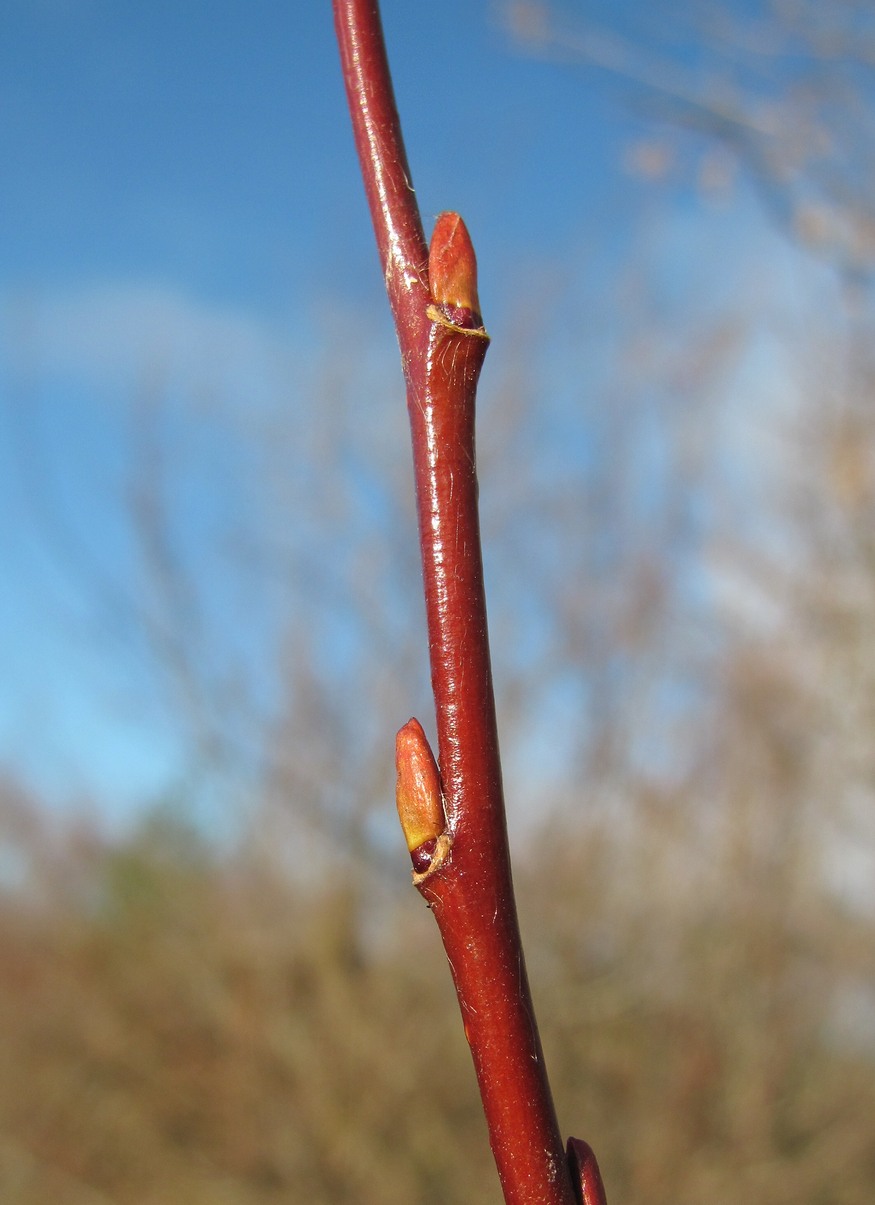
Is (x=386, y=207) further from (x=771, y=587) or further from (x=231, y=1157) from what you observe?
(x=231, y=1157)

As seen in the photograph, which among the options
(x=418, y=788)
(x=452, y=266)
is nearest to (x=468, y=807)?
(x=418, y=788)

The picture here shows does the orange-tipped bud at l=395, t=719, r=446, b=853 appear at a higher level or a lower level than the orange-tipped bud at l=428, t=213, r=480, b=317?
lower

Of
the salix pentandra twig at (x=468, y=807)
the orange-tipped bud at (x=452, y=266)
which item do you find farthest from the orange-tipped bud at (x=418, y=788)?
the orange-tipped bud at (x=452, y=266)

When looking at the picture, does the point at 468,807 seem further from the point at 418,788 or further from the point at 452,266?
the point at 452,266

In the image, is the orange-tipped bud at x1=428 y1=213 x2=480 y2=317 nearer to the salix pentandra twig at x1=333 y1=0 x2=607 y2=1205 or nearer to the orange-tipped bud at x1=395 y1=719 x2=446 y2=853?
the salix pentandra twig at x1=333 y1=0 x2=607 y2=1205

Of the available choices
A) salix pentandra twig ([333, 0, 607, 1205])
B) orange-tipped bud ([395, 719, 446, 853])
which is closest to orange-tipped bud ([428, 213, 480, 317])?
salix pentandra twig ([333, 0, 607, 1205])

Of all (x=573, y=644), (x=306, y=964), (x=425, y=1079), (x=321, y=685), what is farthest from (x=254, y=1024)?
(x=573, y=644)

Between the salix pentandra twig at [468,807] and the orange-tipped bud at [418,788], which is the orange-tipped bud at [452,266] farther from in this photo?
the orange-tipped bud at [418,788]
